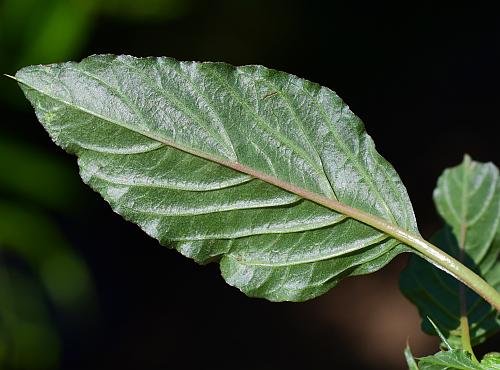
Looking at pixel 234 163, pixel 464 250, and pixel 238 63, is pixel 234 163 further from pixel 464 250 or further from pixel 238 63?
pixel 238 63

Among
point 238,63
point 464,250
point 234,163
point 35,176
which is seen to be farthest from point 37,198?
point 234,163

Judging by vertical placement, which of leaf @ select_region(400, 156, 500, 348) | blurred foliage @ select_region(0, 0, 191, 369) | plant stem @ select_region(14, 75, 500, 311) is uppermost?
plant stem @ select_region(14, 75, 500, 311)

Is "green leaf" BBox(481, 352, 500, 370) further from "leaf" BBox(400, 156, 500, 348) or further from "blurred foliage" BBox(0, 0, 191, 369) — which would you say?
"blurred foliage" BBox(0, 0, 191, 369)

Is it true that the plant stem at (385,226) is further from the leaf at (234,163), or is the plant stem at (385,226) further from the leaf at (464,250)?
the leaf at (464,250)

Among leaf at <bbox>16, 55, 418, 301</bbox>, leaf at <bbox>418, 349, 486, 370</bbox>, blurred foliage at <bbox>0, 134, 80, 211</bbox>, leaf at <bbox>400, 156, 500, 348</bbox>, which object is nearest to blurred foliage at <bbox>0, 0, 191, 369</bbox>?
blurred foliage at <bbox>0, 134, 80, 211</bbox>

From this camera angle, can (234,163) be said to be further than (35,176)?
No

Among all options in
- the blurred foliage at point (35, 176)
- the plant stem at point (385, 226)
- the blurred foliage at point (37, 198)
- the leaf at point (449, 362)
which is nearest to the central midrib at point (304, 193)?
the plant stem at point (385, 226)
